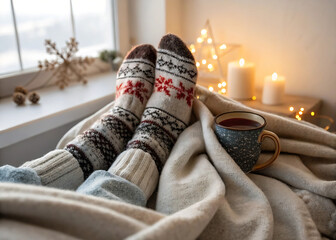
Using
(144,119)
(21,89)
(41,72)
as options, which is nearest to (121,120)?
(144,119)

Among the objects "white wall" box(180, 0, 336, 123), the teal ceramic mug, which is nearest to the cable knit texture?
the teal ceramic mug

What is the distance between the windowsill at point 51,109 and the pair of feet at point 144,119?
0.64 ft

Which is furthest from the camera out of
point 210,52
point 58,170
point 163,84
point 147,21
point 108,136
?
point 147,21

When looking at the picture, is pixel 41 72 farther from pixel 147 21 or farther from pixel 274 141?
pixel 274 141

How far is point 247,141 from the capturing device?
2.22ft

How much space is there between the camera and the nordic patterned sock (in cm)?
73

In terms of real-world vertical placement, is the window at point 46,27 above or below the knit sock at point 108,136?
above

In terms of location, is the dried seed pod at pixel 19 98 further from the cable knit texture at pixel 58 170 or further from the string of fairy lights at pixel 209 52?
the string of fairy lights at pixel 209 52

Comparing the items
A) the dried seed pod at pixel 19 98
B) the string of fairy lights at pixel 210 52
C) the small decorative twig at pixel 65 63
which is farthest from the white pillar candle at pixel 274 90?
→ the dried seed pod at pixel 19 98

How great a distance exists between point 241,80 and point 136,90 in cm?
46

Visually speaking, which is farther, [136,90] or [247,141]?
[136,90]

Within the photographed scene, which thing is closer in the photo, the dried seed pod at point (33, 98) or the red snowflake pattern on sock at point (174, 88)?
the red snowflake pattern on sock at point (174, 88)

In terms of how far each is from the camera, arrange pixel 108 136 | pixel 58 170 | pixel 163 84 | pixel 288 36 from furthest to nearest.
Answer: pixel 288 36
pixel 163 84
pixel 108 136
pixel 58 170

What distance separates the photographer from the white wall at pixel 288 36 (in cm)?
125
